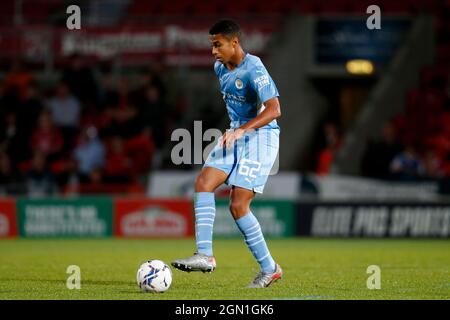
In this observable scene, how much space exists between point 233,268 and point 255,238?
2.54 meters

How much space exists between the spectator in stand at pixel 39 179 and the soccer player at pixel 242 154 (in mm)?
10198

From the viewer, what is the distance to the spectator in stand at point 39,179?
60.8 feet

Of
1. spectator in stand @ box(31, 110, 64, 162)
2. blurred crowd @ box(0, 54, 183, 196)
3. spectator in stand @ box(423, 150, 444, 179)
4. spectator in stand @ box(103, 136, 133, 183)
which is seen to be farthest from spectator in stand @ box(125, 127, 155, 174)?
spectator in stand @ box(423, 150, 444, 179)

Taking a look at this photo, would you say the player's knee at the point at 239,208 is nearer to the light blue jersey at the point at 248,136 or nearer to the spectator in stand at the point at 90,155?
the light blue jersey at the point at 248,136

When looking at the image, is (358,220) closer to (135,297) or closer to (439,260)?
(439,260)

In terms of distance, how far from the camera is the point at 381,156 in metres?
18.6

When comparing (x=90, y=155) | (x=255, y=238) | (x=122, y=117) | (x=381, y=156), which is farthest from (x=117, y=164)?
(x=255, y=238)

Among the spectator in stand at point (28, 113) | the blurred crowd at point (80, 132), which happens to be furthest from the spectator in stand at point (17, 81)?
the spectator in stand at point (28, 113)

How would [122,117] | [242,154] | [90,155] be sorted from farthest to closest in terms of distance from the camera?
[122,117]
[90,155]
[242,154]

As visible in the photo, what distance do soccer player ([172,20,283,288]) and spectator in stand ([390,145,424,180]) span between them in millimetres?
9686

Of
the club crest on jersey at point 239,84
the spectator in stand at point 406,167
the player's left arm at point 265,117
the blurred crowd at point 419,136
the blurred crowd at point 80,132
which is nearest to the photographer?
the player's left arm at point 265,117

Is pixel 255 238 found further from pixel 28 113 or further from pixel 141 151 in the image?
pixel 28 113

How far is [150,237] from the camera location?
1881cm

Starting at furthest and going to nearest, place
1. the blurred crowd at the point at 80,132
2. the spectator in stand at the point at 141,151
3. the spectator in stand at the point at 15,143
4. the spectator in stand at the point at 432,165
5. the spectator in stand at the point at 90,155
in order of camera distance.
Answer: the spectator in stand at the point at 15,143 < the spectator in stand at the point at 141,151 < the spectator in stand at the point at 90,155 < the blurred crowd at the point at 80,132 < the spectator in stand at the point at 432,165
